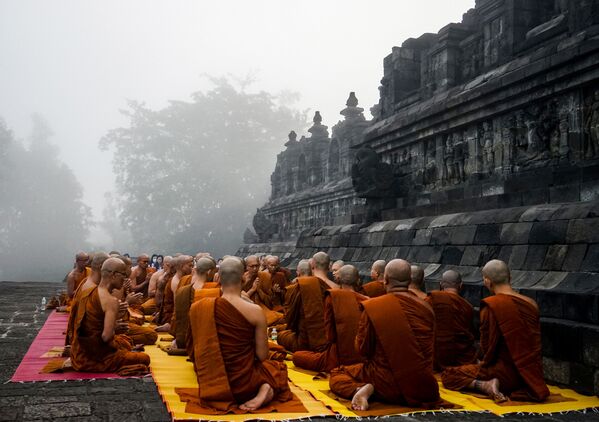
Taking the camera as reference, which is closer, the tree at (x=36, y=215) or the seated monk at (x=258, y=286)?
the seated monk at (x=258, y=286)

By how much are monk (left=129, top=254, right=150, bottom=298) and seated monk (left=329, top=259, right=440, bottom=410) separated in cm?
802

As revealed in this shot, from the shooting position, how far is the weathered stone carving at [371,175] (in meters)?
12.0

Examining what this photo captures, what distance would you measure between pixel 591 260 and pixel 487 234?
80.2 inches

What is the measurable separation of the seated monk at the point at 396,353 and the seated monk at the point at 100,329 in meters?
2.28

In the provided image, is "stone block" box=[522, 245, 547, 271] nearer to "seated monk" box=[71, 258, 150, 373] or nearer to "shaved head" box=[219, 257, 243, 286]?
"shaved head" box=[219, 257, 243, 286]

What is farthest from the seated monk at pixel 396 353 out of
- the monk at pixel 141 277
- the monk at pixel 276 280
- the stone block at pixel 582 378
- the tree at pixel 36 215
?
the tree at pixel 36 215

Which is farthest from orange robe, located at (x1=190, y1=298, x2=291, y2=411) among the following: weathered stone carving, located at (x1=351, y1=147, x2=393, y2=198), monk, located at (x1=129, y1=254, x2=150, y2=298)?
monk, located at (x1=129, y1=254, x2=150, y2=298)

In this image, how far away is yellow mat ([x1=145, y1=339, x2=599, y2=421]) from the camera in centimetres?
453

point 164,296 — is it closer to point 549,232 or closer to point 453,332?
point 453,332

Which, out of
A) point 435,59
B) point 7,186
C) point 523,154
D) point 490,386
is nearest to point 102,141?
point 7,186

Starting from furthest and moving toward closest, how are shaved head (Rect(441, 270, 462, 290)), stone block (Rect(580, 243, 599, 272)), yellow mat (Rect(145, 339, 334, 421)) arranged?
shaved head (Rect(441, 270, 462, 290))
stone block (Rect(580, 243, 599, 272))
yellow mat (Rect(145, 339, 334, 421))

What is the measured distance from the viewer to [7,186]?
44250 mm

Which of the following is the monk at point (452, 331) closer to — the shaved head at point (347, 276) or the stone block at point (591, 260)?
the shaved head at point (347, 276)

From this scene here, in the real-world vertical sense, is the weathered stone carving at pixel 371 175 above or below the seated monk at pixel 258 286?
above
